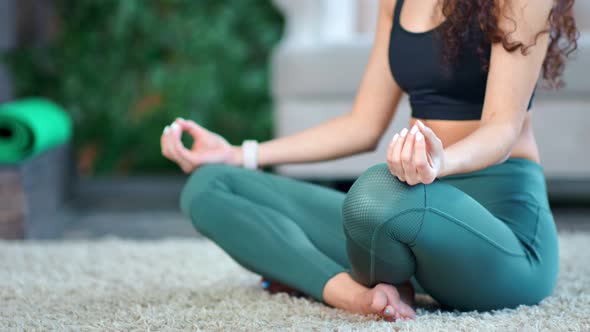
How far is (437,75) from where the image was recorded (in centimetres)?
123

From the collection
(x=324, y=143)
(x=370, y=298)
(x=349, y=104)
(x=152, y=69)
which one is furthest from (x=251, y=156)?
(x=152, y=69)

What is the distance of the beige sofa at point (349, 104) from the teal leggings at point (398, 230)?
1.10m

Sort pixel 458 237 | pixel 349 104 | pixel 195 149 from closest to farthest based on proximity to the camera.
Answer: pixel 458 237, pixel 195 149, pixel 349 104

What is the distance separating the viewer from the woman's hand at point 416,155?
911 millimetres

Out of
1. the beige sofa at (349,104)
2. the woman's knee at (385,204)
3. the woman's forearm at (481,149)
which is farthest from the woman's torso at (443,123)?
the beige sofa at (349,104)

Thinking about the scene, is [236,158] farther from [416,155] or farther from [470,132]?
[416,155]

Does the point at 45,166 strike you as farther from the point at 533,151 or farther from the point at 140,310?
the point at 533,151

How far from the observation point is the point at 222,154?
1354 mm

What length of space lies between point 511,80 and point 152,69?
7.70 ft

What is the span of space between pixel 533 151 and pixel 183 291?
64 centimetres

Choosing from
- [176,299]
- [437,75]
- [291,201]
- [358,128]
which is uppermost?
[437,75]

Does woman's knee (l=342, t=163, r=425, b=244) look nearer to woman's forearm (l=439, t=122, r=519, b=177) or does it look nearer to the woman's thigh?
woman's forearm (l=439, t=122, r=519, b=177)

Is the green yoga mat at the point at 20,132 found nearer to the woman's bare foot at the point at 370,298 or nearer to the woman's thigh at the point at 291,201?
the woman's thigh at the point at 291,201

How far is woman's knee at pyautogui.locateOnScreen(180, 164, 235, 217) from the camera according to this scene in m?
1.26
